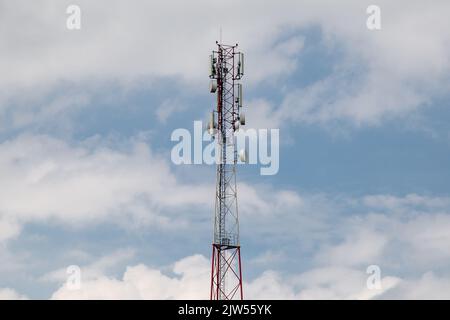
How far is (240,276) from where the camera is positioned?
88688mm

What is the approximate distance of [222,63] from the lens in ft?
307
